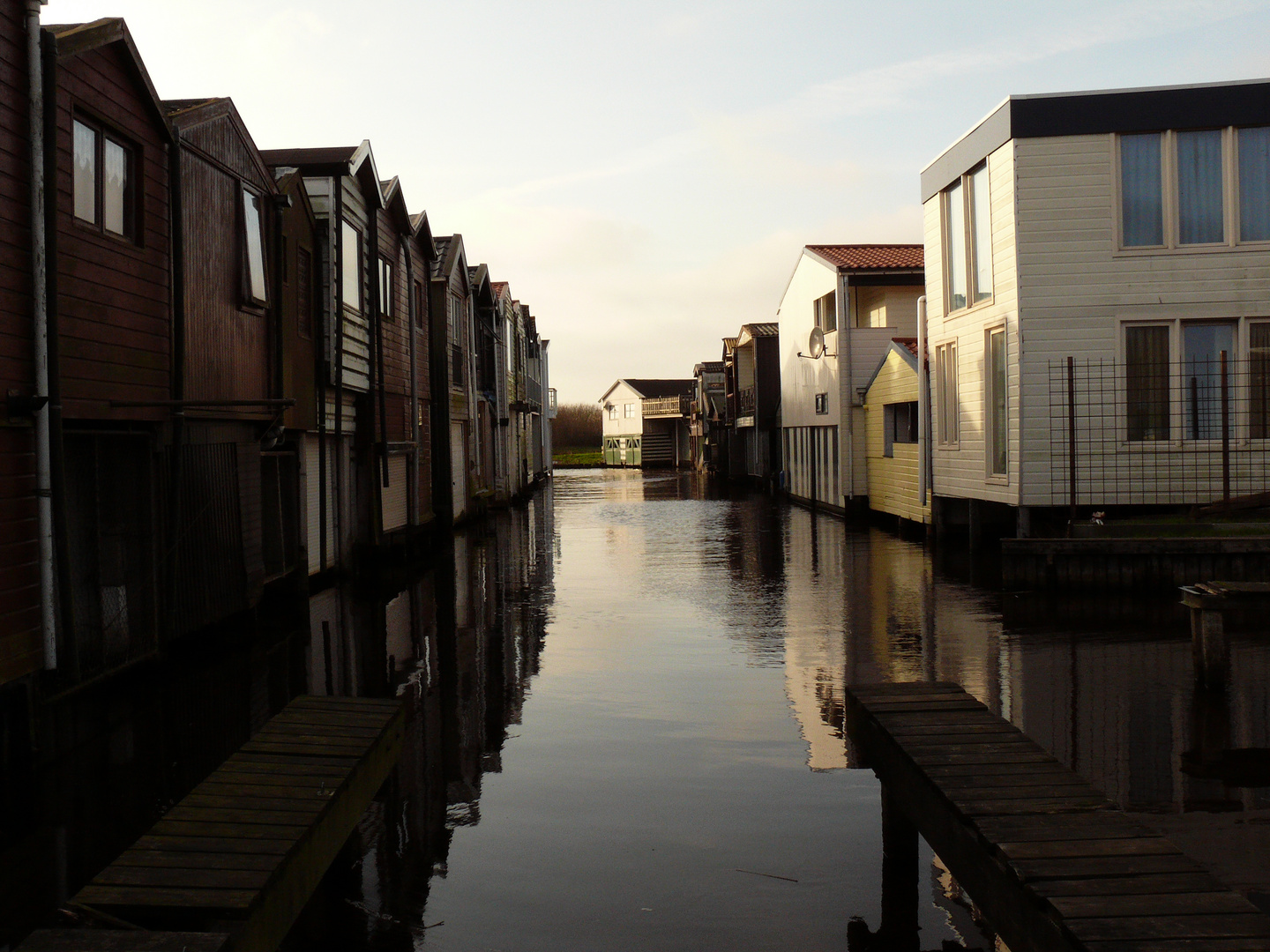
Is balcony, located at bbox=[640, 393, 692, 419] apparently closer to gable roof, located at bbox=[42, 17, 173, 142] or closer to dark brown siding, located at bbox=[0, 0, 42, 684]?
gable roof, located at bbox=[42, 17, 173, 142]

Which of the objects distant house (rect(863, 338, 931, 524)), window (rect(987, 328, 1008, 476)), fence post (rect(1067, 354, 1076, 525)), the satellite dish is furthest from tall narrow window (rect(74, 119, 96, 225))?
the satellite dish

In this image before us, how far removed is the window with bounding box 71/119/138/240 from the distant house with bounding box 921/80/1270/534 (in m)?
11.8

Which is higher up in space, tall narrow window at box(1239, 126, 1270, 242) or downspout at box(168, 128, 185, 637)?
tall narrow window at box(1239, 126, 1270, 242)

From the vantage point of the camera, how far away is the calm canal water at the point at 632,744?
500cm

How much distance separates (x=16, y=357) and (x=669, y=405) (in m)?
78.0

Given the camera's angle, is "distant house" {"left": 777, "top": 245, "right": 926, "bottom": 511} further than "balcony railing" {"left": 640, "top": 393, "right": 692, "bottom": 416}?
No

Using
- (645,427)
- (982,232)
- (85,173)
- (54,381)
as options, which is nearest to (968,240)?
(982,232)

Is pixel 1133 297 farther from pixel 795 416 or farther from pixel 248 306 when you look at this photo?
pixel 795 416

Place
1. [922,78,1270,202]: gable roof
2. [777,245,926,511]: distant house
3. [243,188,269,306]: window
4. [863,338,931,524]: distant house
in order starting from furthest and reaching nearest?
[777,245,926,511]: distant house, [863,338,931,524]: distant house, [922,78,1270,202]: gable roof, [243,188,269,306]: window

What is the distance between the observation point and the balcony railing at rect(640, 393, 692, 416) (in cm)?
8340

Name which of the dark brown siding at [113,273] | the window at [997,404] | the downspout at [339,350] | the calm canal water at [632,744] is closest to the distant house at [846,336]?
the window at [997,404]

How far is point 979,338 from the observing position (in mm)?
18719

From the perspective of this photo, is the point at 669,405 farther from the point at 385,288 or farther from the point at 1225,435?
the point at 1225,435

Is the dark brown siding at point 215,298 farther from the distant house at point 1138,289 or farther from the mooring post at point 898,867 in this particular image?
the distant house at point 1138,289
